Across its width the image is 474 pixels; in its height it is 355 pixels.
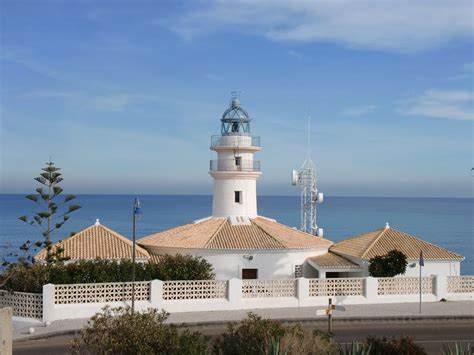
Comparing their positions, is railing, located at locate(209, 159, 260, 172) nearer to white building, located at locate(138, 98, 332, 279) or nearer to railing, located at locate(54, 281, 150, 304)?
white building, located at locate(138, 98, 332, 279)

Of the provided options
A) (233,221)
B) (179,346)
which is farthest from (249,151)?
(179,346)

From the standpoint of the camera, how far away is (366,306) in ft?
72.3

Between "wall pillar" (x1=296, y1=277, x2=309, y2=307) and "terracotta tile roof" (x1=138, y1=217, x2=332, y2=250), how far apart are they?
4.25 metres

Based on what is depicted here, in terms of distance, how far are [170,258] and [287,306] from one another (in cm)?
442

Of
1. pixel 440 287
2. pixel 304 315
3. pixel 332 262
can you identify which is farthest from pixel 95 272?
pixel 440 287

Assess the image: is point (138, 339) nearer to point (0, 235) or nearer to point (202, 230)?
point (202, 230)

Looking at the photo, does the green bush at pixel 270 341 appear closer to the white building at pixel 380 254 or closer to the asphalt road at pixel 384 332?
the asphalt road at pixel 384 332

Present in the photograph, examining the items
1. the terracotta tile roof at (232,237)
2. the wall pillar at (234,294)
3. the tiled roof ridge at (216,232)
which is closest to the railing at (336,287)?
the wall pillar at (234,294)

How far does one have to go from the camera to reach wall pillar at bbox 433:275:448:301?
23.1m

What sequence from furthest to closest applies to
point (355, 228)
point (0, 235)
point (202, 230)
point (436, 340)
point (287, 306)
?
1. point (355, 228)
2. point (0, 235)
3. point (202, 230)
4. point (287, 306)
5. point (436, 340)

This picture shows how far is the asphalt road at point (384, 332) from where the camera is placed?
1644 centimetres

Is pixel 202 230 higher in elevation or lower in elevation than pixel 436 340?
higher

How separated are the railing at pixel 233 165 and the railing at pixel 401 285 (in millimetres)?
9538

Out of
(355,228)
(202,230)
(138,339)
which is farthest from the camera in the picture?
(355,228)
